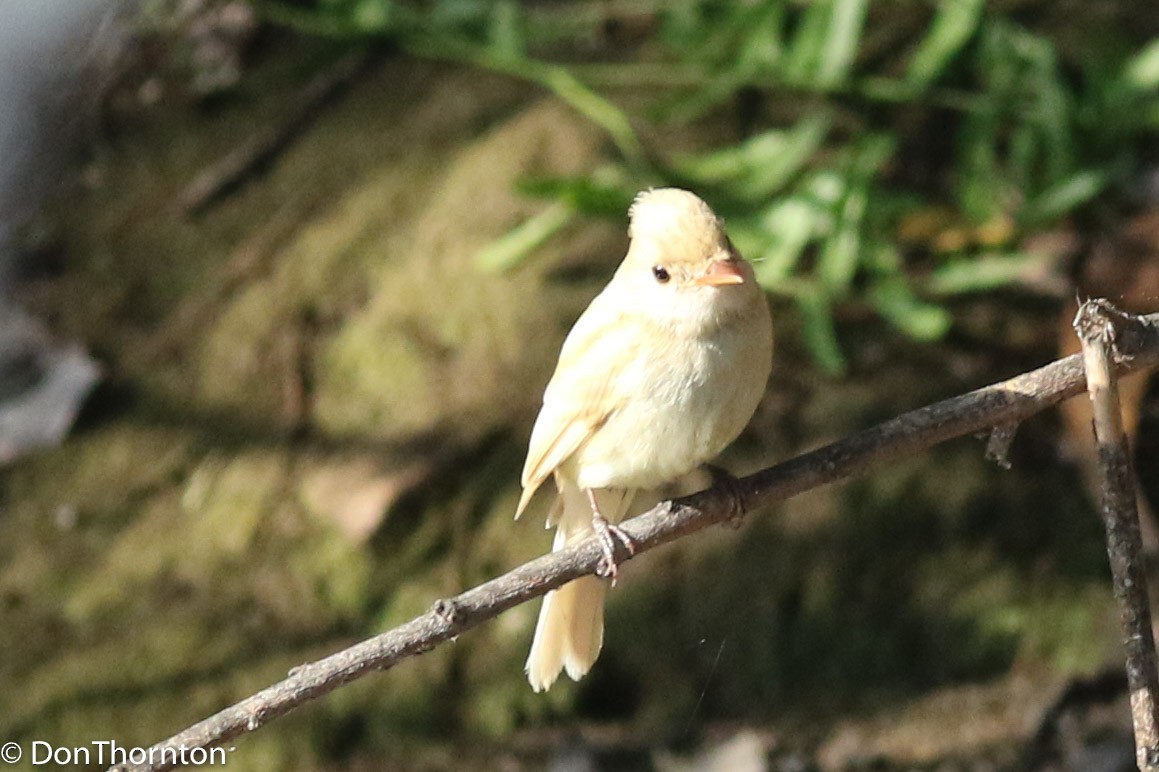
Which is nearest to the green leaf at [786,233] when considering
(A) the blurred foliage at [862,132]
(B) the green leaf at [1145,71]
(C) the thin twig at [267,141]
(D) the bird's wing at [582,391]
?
(A) the blurred foliage at [862,132]

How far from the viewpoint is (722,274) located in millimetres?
2221

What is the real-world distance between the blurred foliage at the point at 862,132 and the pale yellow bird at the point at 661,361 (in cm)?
130

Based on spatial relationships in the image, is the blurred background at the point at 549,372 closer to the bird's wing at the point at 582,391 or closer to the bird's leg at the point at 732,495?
the bird's wing at the point at 582,391

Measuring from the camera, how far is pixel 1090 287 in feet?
12.5

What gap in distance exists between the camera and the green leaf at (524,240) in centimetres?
394

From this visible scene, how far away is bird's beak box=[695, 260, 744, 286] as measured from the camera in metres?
2.21

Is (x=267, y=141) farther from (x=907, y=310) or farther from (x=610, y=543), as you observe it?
(x=610, y=543)

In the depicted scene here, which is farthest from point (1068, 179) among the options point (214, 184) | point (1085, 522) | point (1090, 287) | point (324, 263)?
point (214, 184)

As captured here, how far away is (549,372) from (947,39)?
5.19ft

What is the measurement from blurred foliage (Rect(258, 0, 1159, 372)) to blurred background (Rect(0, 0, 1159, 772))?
0.05ft

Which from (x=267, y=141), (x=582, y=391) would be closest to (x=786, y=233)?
(x=582, y=391)

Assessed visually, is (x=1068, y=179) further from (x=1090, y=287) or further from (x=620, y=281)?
(x=620, y=281)

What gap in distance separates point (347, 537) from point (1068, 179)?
2337 mm

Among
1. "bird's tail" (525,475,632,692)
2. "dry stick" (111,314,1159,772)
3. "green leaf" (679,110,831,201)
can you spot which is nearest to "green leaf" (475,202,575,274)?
"green leaf" (679,110,831,201)
